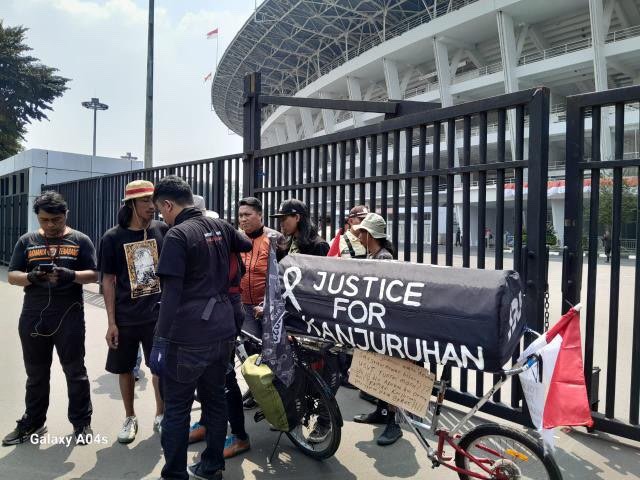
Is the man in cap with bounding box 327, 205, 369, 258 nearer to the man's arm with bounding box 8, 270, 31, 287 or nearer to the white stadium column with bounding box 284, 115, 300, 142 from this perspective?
the man's arm with bounding box 8, 270, 31, 287

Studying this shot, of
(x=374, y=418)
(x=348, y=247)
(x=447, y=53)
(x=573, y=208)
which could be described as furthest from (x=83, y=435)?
(x=447, y=53)

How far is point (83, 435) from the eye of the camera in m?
3.49

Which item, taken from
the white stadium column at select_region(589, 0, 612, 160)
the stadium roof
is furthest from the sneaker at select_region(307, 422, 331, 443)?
the stadium roof

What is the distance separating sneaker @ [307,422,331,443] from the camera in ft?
10.6

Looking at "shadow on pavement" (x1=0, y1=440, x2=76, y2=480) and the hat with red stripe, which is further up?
the hat with red stripe

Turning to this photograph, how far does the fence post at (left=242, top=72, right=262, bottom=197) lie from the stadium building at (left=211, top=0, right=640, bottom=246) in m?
17.4

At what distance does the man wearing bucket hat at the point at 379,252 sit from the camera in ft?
11.4

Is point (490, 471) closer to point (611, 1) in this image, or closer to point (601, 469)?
point (601, 469)

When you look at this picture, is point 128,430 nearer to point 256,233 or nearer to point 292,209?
point 256,233

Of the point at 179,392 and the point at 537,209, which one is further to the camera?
the point at 537,209

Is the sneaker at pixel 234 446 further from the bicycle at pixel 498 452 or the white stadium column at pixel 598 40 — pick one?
the white stadium column at pixel 598 40

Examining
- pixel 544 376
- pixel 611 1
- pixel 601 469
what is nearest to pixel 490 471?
pixel 544 376

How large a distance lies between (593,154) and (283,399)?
2619mm
